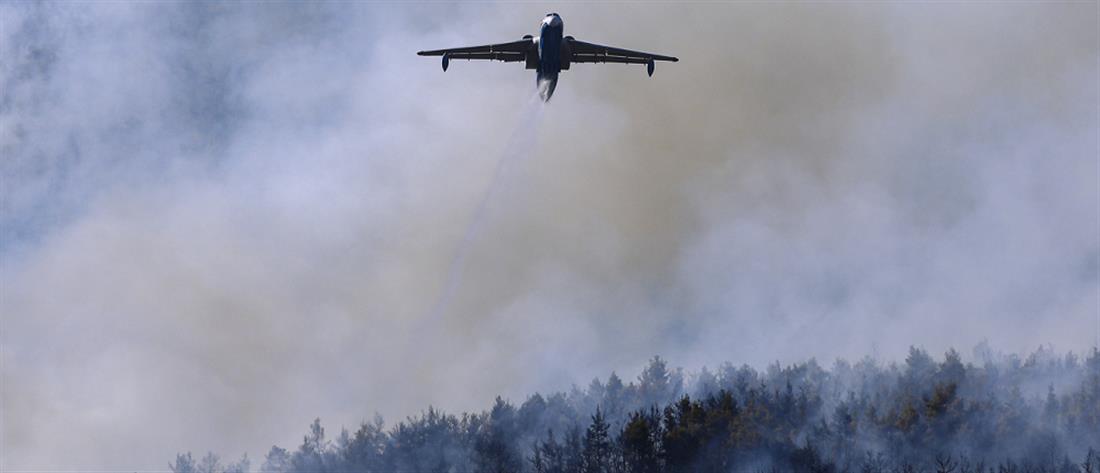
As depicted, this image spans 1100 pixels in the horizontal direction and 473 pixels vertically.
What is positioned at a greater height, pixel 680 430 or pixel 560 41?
pixel 560 41

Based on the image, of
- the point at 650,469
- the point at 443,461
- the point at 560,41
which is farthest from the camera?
the point at 443,461

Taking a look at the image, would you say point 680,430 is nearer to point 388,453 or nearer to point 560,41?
point 388,453

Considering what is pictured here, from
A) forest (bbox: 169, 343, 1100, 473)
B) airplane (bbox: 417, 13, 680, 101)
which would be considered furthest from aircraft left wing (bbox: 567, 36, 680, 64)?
forest (bbox: 169, 343, 1100, 473)

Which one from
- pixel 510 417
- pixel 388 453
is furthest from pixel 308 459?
pixel 510 417

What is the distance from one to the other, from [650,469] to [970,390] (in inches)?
1961

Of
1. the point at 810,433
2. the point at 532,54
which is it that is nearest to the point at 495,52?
the point at 532,54

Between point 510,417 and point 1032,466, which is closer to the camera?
point 1032,466

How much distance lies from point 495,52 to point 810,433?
76.0m

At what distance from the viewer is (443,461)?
181125 millimetres

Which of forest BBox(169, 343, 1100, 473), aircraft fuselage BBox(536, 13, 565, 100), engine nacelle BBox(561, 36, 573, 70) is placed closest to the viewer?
aircraft fuselage BBox(536, 13, 565, 100)

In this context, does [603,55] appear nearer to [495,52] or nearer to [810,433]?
[495,52]

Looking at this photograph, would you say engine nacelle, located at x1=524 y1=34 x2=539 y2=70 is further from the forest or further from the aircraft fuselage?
the forest

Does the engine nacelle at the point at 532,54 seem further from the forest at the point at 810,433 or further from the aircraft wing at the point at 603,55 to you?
the forest at the point at 810,433

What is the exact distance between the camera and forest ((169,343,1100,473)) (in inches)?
6245
